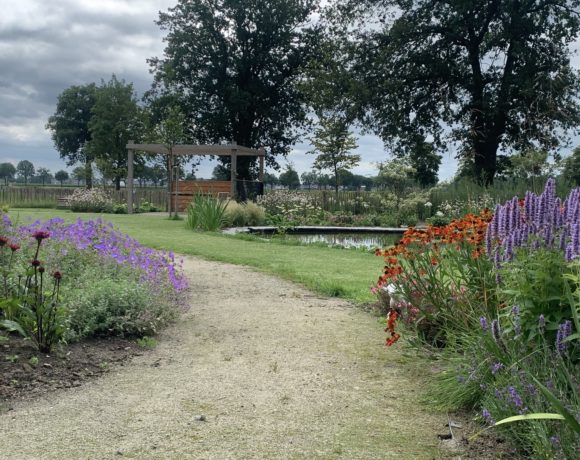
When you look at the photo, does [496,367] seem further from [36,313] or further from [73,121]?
[73,121]

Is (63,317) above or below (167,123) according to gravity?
below

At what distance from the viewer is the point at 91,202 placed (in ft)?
78.9

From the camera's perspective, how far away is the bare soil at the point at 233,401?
90.4 inches

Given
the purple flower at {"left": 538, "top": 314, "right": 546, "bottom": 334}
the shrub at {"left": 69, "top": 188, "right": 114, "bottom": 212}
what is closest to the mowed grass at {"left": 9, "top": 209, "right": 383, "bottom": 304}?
the purple flower at {"left": 538, "top": 314, "right": 546, "bottom": 334}

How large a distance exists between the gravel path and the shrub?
2079 cm

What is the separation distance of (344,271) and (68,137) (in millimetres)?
50709

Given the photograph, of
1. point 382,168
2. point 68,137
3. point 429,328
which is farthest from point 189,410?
point 68,137

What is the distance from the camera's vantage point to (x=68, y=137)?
52.4 m

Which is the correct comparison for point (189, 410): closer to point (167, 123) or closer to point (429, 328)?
point (429, 328)

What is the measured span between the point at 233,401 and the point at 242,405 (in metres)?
0.07

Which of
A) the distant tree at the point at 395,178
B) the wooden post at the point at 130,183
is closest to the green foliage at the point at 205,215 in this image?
the distant tree at the point at 395,178

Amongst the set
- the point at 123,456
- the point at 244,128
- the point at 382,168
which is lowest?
the point at 123,456

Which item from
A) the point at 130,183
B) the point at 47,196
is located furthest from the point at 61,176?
the point at 130,183

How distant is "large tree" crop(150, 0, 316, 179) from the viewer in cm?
3047
